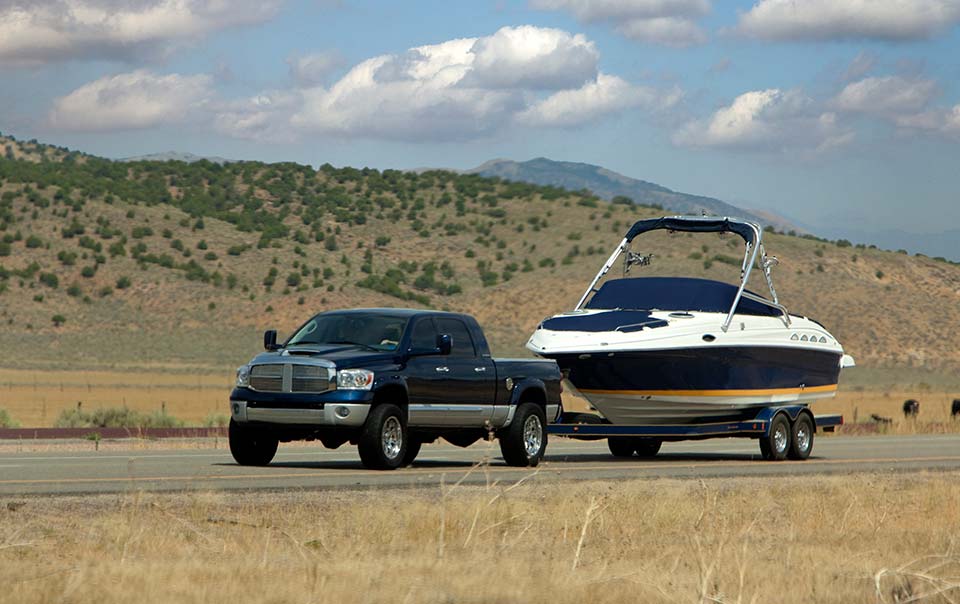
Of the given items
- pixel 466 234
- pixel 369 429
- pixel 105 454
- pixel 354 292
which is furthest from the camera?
pixel 466 234

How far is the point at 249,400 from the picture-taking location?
2008cm

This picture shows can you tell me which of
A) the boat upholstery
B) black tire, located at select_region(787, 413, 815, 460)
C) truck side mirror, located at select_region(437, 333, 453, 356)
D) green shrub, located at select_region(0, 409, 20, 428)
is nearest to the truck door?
truck side mirror, located at select_region(437, 333, 453, 356)

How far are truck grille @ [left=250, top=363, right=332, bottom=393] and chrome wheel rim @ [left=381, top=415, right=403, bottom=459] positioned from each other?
40.2 inches

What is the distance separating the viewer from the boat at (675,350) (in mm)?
23609

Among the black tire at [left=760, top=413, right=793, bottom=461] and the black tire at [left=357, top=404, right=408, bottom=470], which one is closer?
the black tire at [left=357, top=404, right=408, bottom=470]

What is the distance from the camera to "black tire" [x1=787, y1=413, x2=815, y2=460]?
25531 millimetres

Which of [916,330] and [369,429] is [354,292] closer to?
[916,330]

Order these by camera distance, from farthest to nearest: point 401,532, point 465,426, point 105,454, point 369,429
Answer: point 105,454, point 465,426, point 369,429, point 401,532

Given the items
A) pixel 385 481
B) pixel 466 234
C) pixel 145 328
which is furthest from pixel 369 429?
pixel 466 234

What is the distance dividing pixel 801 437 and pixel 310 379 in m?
9.71

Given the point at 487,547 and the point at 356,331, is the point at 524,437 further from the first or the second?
the point at 487,547

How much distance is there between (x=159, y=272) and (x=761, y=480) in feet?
250

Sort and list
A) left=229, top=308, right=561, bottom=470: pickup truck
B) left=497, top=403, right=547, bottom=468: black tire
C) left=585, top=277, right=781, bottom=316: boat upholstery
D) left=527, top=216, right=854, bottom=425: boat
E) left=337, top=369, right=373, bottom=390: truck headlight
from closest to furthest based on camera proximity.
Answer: left=337, top=369, right=373, bottom=390: truck headlight < left=229, top=308, right=561, bottom=470: pickup truck < left=497, top=403, right=547, bottom=468: black tire < left=527, top=216, right=854, bottom=425: boat < left=585, top=277, right=781, bottom=316: boat upholstery

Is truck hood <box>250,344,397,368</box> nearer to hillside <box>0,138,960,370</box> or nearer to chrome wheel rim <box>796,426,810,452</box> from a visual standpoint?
chrome wheel rim <box>796,426,810,452</box>
